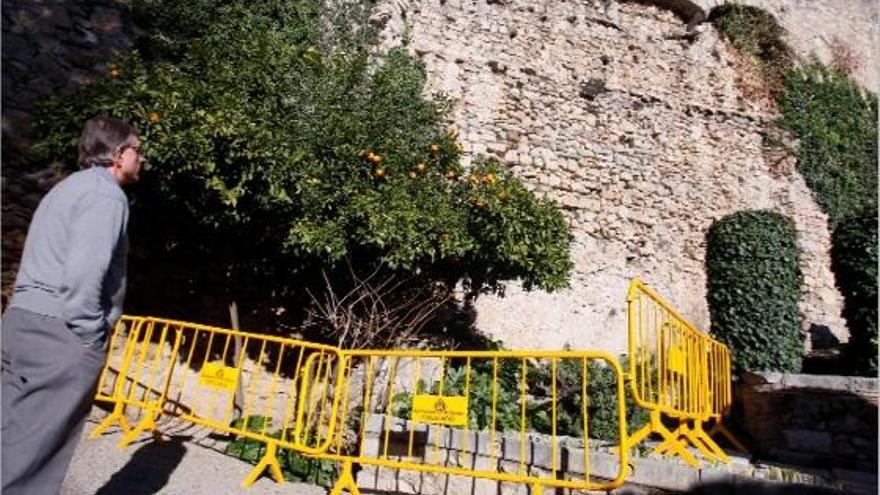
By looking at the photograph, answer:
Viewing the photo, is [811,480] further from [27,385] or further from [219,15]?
[219,15]

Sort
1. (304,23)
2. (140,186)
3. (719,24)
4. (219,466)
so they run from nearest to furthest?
1. (219,466)
2. (140,186)
3. (304,23)
4. (719,24)

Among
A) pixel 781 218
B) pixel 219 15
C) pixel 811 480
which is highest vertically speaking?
pixel 219 15

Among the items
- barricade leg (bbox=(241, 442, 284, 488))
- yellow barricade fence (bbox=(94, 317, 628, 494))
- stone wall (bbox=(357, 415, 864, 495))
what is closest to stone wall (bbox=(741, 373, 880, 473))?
stone wall (bbox=(357, 415, 864, 495))

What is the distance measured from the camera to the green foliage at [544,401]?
15.9ft

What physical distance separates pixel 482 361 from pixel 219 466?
2.91 m

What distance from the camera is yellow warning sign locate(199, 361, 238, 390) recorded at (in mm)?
3895

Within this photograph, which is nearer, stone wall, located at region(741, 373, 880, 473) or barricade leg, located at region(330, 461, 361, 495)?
barricade leg, located at region(330, 461, 361, 495)

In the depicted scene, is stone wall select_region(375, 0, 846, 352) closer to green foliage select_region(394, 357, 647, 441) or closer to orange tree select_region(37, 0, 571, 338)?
green foliage select_region(394, 357, 647, 441)

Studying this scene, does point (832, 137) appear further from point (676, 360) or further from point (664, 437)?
point (664, 437)

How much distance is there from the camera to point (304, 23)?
6.87m

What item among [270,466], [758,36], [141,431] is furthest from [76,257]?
[758,36]

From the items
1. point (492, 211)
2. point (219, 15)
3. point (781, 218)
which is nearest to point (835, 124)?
point (781, 218)

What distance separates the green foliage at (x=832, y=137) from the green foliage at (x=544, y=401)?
22.0 ft

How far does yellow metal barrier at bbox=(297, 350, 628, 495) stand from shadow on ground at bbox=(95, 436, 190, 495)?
924 mm
